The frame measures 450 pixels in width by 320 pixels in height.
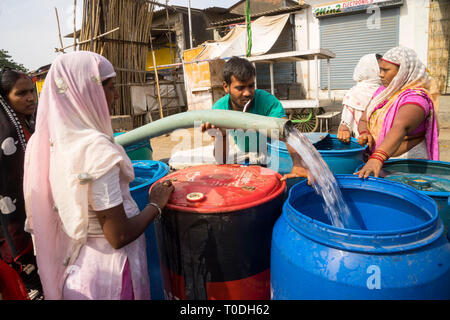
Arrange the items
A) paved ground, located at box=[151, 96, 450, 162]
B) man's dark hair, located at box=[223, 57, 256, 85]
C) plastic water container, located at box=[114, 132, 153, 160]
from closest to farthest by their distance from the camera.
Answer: man's dark hair, located at box=[223, 57, 256, 85] → plastic water container, located at box=[114, 132, 153, 160] → paved ground, located at box=[151, 96, 450, 162]

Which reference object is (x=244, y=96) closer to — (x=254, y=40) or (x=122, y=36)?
(x=122, y=36)

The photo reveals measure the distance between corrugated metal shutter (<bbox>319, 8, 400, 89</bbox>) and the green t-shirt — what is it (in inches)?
374

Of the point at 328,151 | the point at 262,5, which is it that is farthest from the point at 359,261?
the point at 262,5

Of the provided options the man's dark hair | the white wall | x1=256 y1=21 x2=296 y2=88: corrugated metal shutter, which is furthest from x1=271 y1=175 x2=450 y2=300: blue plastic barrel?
x1=256 y1=21 x2=296 y2=88: corrugated metal shutter

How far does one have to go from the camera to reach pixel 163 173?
201 centimetres

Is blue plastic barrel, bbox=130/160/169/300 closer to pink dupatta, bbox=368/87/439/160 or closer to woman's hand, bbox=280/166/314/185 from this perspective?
woman's hand, bbox=280/166/314/185

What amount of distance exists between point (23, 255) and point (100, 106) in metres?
1.39

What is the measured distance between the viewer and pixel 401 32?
9641mm

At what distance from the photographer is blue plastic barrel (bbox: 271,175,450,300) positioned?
1018mm

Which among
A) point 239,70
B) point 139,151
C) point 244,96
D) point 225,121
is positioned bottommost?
point 139,151

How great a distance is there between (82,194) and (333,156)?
1.53 metres

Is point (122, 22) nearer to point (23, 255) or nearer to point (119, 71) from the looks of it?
point (119, 71)

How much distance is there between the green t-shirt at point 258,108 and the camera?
7.23 ft
